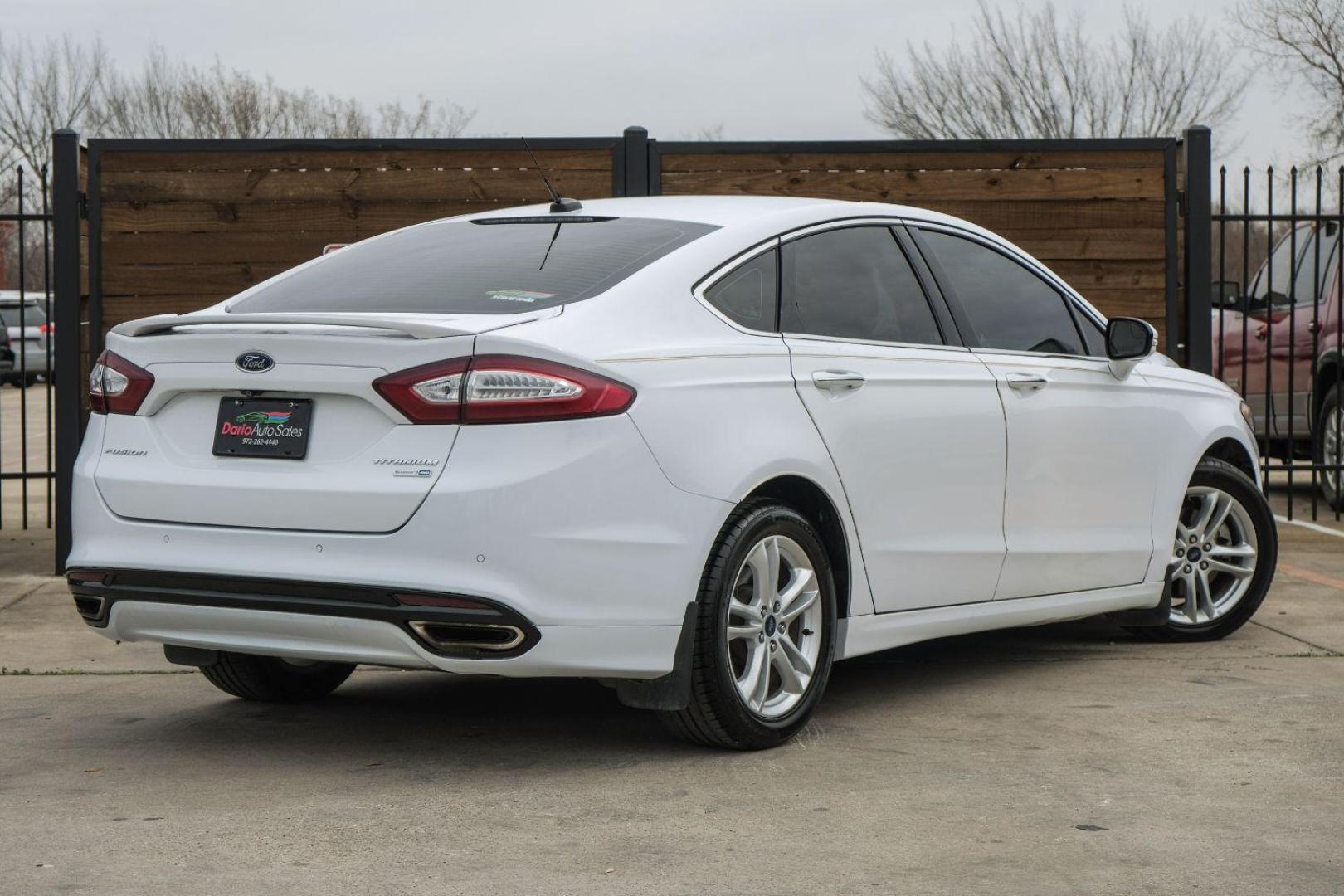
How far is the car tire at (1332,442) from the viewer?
37.8 feet

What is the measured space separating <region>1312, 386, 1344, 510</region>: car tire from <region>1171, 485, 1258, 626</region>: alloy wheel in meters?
4.78

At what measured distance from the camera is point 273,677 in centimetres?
557

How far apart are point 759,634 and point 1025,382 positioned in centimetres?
156

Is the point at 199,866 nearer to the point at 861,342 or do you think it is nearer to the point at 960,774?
the point at 960,774

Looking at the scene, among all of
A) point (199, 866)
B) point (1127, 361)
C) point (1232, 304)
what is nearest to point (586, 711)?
point (199, 866)

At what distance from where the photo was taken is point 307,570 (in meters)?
4.39

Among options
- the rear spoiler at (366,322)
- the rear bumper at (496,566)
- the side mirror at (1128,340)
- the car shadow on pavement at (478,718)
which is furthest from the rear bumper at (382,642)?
the side mirror at (1128,340)

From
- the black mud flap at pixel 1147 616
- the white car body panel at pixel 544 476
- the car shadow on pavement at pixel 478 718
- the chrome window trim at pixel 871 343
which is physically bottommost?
the car shadow on pavement at pixel 478 718

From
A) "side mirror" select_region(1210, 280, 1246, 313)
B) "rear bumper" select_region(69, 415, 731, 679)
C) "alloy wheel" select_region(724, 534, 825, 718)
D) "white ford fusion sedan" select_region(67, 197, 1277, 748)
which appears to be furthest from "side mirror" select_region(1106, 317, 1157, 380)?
"side mirror" select_region(1210, 280, 1246, 313)

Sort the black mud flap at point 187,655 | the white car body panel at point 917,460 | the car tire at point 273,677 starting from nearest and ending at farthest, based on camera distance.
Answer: the black mud flap at point 187,655, the white car body panel at point 917,460, the car tire at point 273,677

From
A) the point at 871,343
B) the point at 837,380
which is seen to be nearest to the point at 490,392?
the point at 837,380

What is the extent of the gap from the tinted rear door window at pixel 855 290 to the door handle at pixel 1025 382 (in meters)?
0.31

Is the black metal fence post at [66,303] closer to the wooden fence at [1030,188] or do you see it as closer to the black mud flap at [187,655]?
the wooden fence at [1030,188]

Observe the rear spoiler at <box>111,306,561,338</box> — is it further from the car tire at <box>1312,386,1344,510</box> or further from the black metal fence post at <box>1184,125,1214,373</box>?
the car tire at <box>1312,386,1344,510</box>
